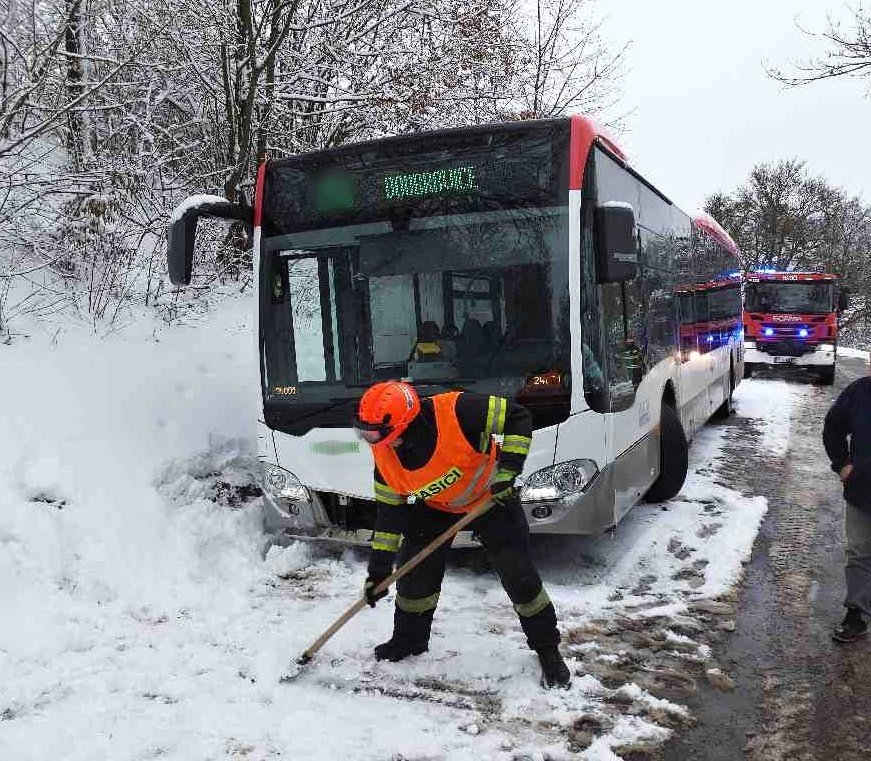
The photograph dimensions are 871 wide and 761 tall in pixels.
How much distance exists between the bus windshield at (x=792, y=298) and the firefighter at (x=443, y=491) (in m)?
16.8

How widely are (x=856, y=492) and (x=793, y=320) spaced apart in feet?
50.7

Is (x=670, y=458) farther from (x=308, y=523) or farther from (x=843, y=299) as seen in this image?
(x=843, y=299)

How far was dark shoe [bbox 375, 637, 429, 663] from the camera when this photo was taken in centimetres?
405

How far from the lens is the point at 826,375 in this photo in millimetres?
17781

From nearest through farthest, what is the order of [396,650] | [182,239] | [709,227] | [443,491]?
[443,491] → [396,650] → [182,239] → [709,227]

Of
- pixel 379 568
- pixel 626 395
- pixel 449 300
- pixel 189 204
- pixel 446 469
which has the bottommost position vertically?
pixel 379 568

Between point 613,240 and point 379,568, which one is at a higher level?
point 613,240

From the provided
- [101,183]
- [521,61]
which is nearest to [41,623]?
[101,183]

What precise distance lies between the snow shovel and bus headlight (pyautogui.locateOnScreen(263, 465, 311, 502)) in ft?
4.70

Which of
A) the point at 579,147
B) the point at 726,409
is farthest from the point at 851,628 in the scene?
the point at 726,409

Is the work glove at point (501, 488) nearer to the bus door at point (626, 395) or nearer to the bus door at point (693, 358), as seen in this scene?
the bus door at point (626, 395)

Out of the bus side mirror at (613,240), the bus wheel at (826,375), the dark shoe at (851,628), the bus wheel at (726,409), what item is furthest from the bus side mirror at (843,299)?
the dark shoe at (851,628)

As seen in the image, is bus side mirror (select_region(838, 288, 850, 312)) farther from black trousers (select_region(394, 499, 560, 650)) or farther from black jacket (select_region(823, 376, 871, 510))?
black trousers (select_region(394, 499, 560, 650))

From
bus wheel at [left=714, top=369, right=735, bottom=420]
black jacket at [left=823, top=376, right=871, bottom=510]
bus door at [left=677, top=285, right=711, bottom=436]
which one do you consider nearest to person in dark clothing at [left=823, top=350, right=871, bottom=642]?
black jacket at [left=823, top=376, right=871, bottom=510]
